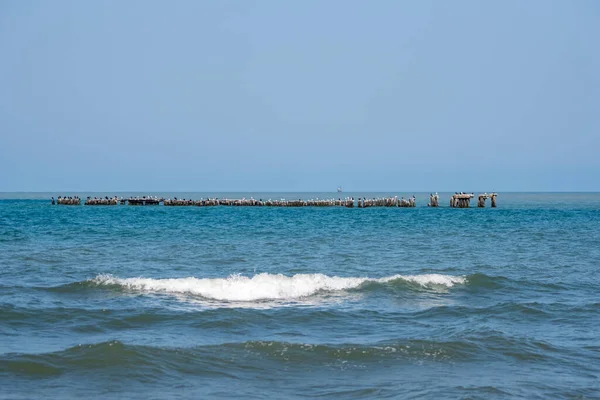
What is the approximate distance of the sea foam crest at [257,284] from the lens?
16.8m

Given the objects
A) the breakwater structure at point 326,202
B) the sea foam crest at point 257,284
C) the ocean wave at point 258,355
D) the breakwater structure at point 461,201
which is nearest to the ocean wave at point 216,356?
the ocean wave at point 258,355

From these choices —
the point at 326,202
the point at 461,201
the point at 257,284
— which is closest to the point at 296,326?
the point at 257,284

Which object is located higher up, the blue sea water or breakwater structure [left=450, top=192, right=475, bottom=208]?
breakwater structure [left=450, top=192, right=475, bottom=208]

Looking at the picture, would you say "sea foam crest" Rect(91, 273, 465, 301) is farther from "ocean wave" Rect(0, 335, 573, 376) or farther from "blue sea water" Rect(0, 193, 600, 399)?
"ocean wave" Rect(0, 335, 573, 376)

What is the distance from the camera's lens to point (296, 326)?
13.3 metres

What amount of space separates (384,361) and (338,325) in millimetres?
2610

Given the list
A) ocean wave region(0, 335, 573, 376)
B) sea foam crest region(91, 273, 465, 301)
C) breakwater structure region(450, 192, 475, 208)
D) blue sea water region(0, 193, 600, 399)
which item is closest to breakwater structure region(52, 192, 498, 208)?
breakwater structure region(450, 192, 475, 208)

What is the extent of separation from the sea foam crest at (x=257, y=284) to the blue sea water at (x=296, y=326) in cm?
7

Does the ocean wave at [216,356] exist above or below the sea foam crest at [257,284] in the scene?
below

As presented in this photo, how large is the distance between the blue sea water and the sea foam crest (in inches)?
2.7

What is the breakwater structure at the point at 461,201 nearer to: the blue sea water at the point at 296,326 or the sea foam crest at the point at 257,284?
the blue sea water at the point at 296,326

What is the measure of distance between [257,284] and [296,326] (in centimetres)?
453

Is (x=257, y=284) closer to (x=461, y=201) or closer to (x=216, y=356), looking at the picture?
(x=216, y=356)

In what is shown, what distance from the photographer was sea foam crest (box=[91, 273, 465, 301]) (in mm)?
16812
